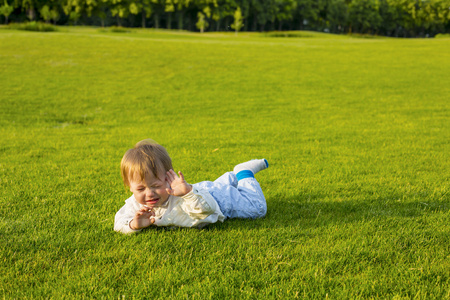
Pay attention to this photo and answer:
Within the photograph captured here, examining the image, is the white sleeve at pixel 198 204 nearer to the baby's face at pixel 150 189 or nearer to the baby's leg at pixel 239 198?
the baby's face at pixel 150 189

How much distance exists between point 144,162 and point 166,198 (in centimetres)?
55

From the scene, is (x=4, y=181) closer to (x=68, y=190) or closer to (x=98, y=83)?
(x=68, y=190)

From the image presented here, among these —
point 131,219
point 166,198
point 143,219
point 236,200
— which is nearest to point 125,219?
point 131,219

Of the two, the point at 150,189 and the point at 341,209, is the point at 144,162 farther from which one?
the point at 341,209

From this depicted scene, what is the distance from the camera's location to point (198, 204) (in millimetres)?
3957

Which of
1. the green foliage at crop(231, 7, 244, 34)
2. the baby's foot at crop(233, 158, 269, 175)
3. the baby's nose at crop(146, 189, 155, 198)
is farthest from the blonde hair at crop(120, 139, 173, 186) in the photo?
the green foliage at crop(231, 7, 244, 34)

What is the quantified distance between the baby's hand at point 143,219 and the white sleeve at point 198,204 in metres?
0.39

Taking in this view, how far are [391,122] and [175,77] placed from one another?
41.0ft

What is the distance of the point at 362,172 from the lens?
269 inches

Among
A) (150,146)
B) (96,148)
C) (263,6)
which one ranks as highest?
(263,6)

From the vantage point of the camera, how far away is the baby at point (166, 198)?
3.88m

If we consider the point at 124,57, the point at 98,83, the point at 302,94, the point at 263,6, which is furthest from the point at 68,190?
the point at 263,6

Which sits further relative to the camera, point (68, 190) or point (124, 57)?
point (124, 57)

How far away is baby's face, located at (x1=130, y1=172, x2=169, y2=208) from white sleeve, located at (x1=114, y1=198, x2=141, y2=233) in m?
0.33
